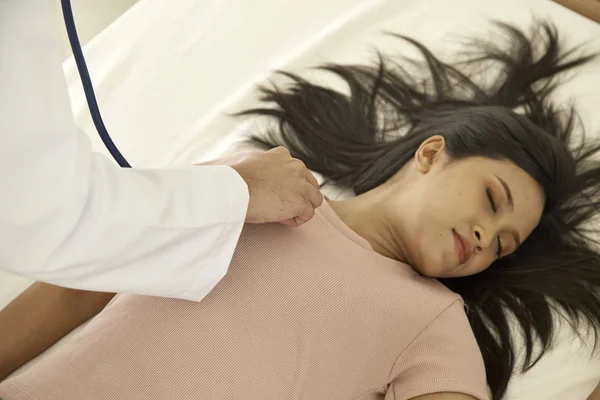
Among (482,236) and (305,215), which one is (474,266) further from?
(305,215)

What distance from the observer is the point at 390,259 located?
1088 millimetres

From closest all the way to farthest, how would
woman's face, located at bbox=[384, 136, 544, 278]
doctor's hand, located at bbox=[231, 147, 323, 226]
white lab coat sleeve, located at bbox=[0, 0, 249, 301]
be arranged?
white lab coat sleeve, located at bbox=[0, 0, 249, 301] → doctor's hand, located at bbox=[231, 147, 323, 226] → woman's face, located at bbox=[384, 136, 544, 278]

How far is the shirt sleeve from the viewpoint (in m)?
0.96

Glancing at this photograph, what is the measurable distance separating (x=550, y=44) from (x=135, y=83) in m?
0.85

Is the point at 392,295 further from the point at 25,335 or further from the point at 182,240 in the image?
the point at 25,335

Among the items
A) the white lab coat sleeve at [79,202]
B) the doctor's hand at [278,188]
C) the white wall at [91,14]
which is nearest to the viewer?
the white lab coat sleeve at [79,202]

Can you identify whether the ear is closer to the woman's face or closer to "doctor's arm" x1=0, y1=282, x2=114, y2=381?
the woman's face

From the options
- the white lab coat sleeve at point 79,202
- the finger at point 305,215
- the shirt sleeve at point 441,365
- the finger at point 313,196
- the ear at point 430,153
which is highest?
the white lab coat sleeve at point 79,202

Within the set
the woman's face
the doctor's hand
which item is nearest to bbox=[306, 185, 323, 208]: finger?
the doctor's hand

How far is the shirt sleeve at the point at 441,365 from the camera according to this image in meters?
0.96

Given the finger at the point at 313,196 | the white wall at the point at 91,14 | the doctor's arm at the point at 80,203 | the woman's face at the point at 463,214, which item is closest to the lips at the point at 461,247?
the woman's face at the point at 463,214

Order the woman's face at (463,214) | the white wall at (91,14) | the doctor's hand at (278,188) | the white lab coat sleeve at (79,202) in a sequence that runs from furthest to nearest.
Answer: the white wall at (91,14) < the woman's face at (463,214) < the doctor's hand at (278,188) < the white lab coat sleeve at (79,202)

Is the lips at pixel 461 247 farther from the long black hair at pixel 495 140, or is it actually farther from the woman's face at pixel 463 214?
the long black hair at pixel 495 140

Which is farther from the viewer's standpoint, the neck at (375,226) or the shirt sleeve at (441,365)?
the neck at (375,226)
